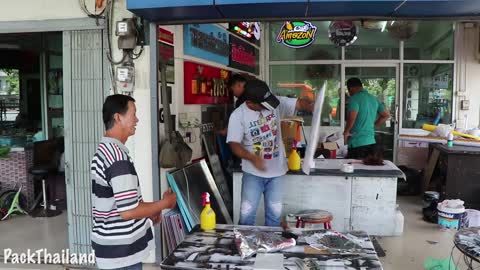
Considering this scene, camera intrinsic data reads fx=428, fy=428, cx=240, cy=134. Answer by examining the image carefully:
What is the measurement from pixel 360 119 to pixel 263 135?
218 cm

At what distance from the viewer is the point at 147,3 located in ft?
9.81

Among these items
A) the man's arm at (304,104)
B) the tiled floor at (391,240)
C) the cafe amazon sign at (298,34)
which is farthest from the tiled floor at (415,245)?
the cafe amazon sign at (298,34)

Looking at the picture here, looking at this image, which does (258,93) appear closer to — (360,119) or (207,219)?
(207,219)

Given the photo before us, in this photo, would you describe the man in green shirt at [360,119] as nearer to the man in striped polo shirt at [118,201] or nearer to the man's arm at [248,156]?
the man's arm at [248,156]

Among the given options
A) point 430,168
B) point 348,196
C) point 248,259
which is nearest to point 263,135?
point 348,196

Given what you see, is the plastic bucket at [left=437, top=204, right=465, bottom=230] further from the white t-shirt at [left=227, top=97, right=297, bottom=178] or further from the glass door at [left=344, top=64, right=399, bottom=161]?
the glass door at [left=344, top=64, right=399, bottom=161]

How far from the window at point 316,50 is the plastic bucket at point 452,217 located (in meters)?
3.81

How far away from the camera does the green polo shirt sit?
17.5 ft

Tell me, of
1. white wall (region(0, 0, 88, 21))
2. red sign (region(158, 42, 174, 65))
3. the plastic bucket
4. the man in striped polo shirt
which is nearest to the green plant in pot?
white wall (region(0, 0, 88, 21))

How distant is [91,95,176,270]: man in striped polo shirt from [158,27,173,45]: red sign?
60.1 inches

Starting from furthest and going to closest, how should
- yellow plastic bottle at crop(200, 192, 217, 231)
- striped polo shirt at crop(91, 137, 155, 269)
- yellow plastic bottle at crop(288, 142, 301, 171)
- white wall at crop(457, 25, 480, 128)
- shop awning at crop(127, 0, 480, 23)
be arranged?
white wall at crop(457, 25, 480, 128)
yellow plastic bottle at crop(288, 142, 301, 171)
shop awning at crop(127, 0, 480, 23)
yellow plastic bottle at crop(200, 192, 217, 231)
striped polo shirt at crop(91, 137, 155, 269)

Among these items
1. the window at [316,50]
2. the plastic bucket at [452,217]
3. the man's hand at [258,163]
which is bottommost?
the plastic bucket at [452,217]

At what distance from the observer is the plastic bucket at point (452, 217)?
465cm

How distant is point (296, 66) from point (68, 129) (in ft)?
16.5
